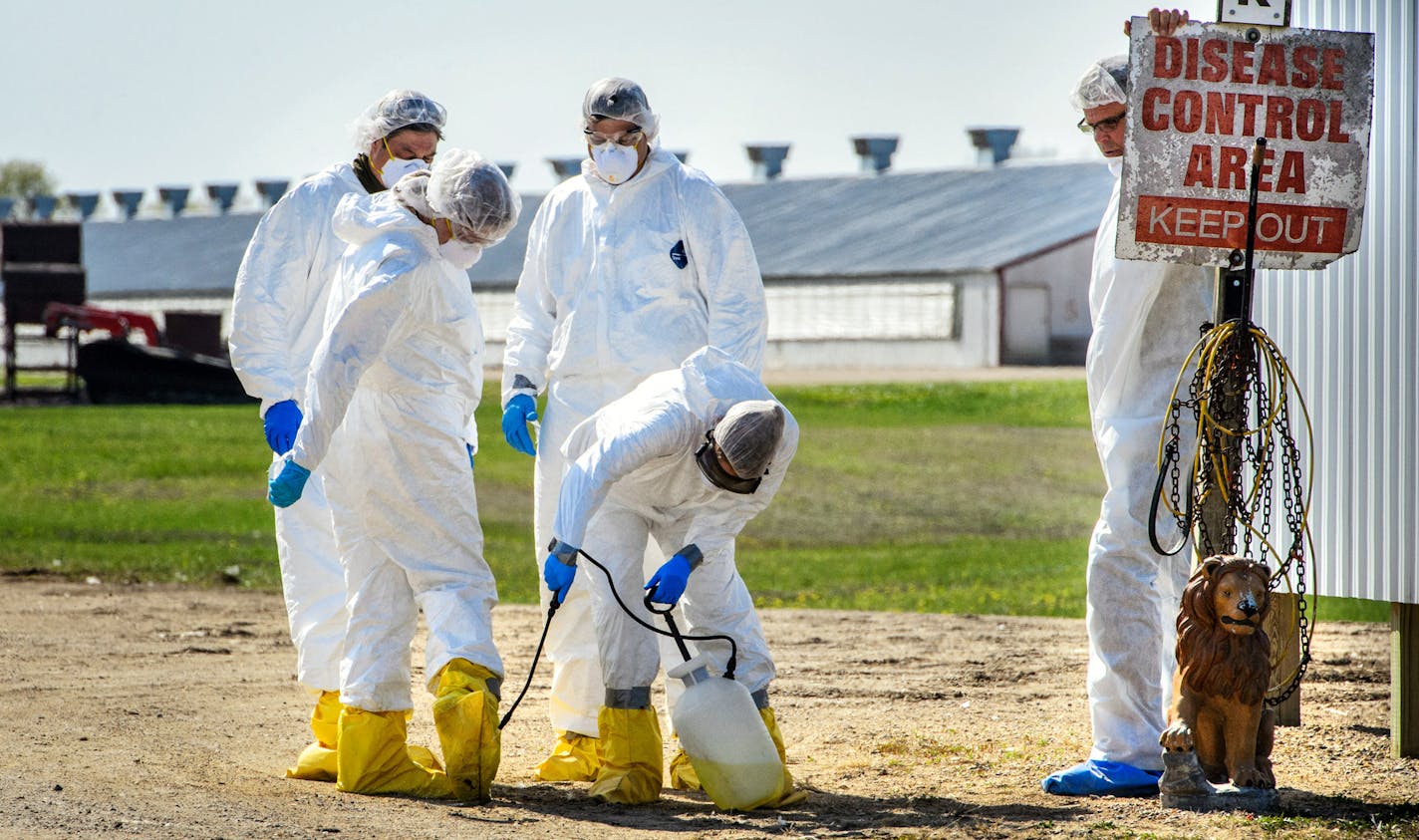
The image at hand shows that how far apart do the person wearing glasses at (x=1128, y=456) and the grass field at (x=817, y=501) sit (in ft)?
17.6

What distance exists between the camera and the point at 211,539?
13.7 meters

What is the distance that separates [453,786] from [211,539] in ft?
31.3

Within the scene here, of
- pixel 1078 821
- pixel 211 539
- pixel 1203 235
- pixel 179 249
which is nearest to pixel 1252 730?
pixel 1078 821

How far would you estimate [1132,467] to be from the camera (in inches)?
188

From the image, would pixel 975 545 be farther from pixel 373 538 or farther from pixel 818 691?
pixel 373 538

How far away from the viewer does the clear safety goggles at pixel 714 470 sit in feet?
15.1

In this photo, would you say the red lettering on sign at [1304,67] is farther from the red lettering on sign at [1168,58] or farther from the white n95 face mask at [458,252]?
the white n95 face mask at [458,252]

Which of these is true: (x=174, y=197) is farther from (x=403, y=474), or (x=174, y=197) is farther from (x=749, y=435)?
(x=749, y=435)

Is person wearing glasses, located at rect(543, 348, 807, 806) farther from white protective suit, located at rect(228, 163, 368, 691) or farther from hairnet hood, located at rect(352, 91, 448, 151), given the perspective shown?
hairnet hood, located at rect(352, 91, 448, 151)

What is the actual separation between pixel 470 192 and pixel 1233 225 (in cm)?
215

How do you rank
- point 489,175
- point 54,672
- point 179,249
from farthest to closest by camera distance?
point 179,249 → point 54,672 → point 489,175

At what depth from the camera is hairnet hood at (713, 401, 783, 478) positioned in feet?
14.7

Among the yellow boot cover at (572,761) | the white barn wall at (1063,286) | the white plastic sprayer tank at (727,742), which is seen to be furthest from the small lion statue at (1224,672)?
the white barn wall at (1063,286)

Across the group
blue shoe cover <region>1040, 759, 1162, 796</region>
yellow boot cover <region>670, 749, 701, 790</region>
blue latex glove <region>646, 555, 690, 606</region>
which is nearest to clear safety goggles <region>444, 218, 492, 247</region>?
blue latex glove <region>646, 555, 690, 606</region>
